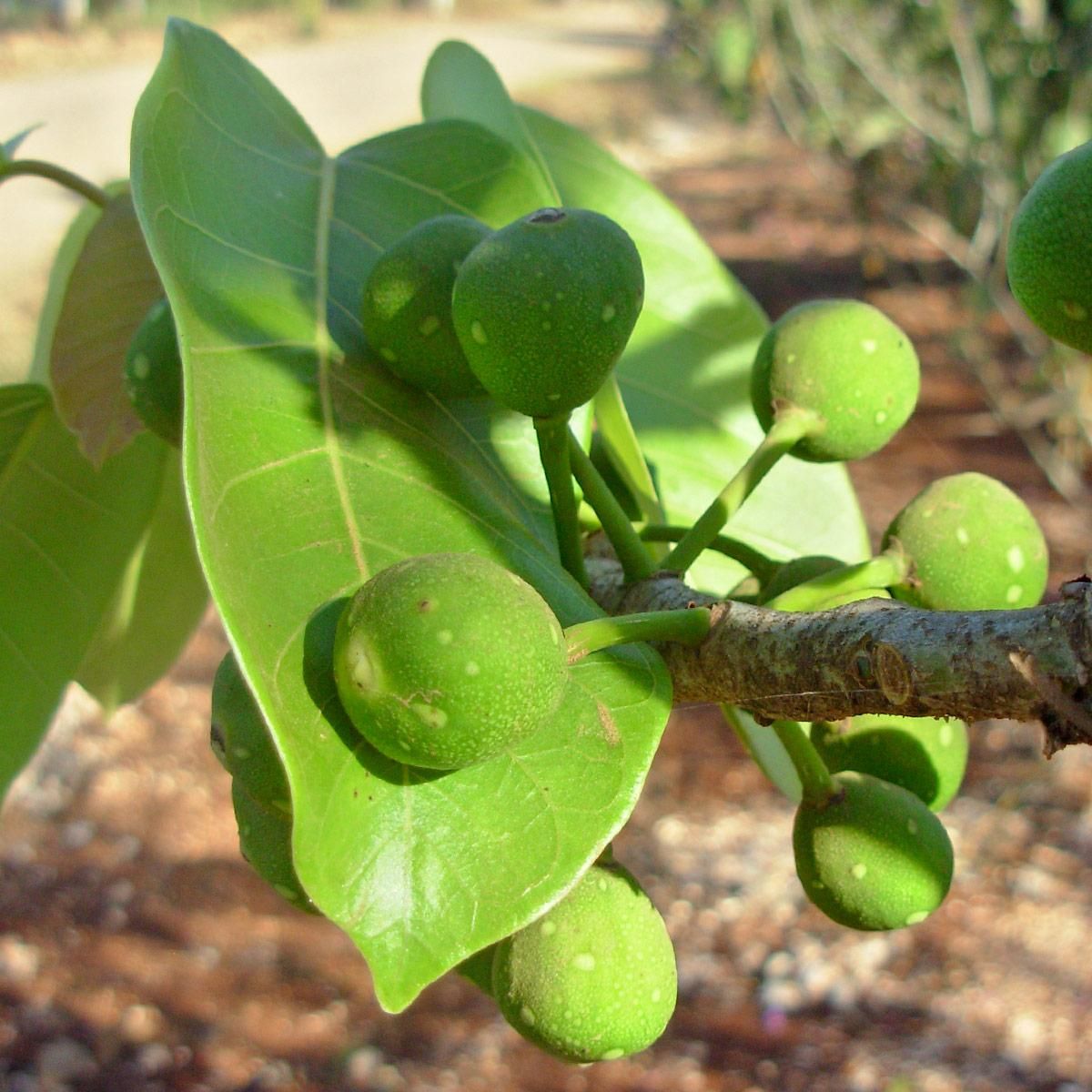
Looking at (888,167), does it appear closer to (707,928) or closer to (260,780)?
(707,928)

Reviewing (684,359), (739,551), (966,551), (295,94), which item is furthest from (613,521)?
(295,94)

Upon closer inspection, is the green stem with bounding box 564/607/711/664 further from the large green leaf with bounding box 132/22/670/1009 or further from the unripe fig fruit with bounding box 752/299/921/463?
the unripe fig fruit with bounding box 752/299/921/463

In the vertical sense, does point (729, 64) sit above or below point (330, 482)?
below

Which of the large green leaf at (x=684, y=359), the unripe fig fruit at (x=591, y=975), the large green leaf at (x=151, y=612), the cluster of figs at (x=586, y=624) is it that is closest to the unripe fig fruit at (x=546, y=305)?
the cluster of figs at (x=586, y=624)

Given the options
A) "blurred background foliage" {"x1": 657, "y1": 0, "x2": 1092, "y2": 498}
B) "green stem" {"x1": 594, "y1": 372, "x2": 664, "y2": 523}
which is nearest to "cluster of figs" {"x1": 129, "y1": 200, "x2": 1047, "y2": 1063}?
"green stem" {"x1": 594, "y1": 372, "x2": 664, "y2": 523}

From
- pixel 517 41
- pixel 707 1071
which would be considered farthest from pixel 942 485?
pixel 517 41
